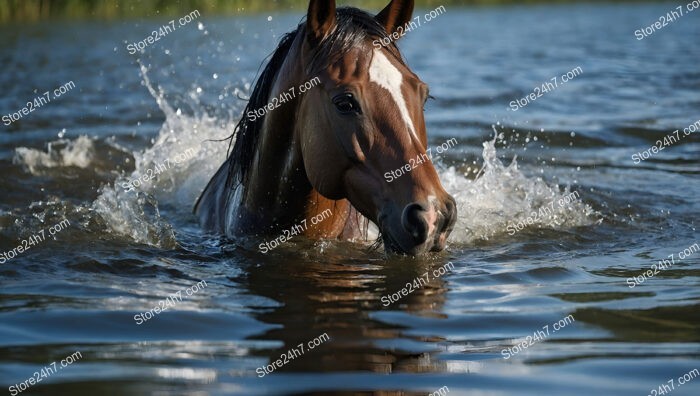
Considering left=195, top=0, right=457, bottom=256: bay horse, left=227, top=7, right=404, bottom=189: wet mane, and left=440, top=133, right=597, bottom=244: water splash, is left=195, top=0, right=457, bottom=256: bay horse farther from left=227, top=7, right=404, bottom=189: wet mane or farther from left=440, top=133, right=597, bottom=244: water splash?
left=440, top=133, right=597, bottom=244: water splash

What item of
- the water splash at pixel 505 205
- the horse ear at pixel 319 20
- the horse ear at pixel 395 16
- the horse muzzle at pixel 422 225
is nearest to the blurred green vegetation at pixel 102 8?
the water splash at pixel 505 205

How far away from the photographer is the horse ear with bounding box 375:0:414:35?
4980mm

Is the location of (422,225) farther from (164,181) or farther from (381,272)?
(164,181)

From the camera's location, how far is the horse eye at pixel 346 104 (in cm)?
443

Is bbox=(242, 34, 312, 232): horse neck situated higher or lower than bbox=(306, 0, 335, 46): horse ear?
lower

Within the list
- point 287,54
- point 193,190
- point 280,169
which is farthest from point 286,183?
point 193,190

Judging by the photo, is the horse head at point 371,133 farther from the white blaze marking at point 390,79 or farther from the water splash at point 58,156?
the water splash at point 58,156

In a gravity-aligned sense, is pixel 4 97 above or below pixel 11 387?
above

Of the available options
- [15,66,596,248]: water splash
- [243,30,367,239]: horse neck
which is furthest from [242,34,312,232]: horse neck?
[15,66,596,248]: water splash

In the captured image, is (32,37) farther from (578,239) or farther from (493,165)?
(578,239)

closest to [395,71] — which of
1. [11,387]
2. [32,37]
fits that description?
[11,387]

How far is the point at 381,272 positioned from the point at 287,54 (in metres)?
1.25

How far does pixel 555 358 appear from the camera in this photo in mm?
3904

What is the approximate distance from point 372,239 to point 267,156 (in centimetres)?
109
